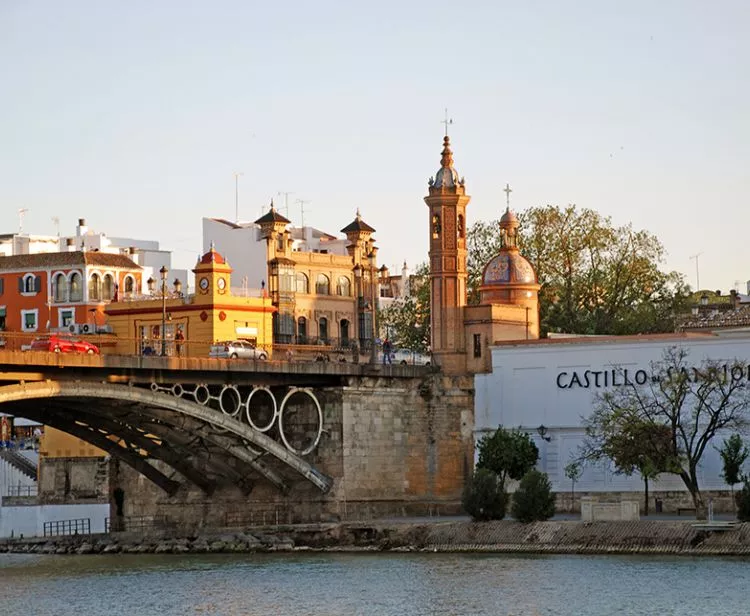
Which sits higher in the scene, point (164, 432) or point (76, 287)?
point (76, 287)

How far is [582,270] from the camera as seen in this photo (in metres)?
102

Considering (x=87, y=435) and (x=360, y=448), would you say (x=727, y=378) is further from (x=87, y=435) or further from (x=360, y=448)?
(x=87, y=435)

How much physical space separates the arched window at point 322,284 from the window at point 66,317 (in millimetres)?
13732

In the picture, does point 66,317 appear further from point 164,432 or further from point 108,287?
point 164,432

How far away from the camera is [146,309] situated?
10725cm

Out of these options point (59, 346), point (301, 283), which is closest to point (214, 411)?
point (59, 346)

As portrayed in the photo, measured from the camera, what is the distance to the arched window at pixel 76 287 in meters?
114

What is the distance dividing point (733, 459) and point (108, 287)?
166 ft

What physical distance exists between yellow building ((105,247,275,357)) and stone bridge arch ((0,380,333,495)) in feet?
70.0

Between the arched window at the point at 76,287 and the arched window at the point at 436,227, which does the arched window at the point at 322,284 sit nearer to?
the arched window at the point at 76,287

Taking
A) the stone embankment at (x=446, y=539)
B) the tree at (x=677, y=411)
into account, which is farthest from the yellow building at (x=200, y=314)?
the tree at (x=677, y=411)

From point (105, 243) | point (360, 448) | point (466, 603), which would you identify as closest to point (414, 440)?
point (360, 448)

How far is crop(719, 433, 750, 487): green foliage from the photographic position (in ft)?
236

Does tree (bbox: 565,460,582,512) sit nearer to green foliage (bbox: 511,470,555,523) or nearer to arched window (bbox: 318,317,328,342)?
green foliage (bbox: 511,470,555,523)
